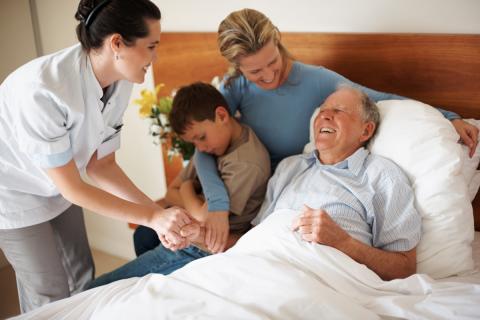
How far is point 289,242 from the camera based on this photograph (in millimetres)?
1438

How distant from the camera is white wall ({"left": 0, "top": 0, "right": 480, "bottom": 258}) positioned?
1.71 metres

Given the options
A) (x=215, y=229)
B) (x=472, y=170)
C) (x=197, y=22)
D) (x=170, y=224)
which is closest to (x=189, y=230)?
(x=170, y=224)

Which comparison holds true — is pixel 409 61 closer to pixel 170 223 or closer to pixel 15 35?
pixel 170 223

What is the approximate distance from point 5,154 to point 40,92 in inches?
12.7

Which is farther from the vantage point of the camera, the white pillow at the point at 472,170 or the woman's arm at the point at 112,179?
the woman's arm at the point at 112,179

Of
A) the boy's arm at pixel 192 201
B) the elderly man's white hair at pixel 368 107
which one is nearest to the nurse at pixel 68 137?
the boy's arm at pixel 192 201

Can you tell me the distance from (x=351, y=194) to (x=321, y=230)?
22 cm

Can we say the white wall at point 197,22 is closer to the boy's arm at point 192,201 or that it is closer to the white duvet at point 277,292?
the boy's arm at point 192,201

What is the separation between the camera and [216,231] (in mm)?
1720

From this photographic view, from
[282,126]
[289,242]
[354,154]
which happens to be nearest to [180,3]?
[282,126]

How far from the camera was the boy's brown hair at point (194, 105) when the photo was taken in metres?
1.81

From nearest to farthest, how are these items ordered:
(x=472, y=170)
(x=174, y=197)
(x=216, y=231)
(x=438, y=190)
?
(x=438, y=190), (x=472, y=170), (x=216, y=231), (x=174, y=197)

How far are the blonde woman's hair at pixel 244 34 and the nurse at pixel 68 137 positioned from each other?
1.06 feet

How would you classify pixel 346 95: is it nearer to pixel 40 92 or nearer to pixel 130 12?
pixel 130 12
